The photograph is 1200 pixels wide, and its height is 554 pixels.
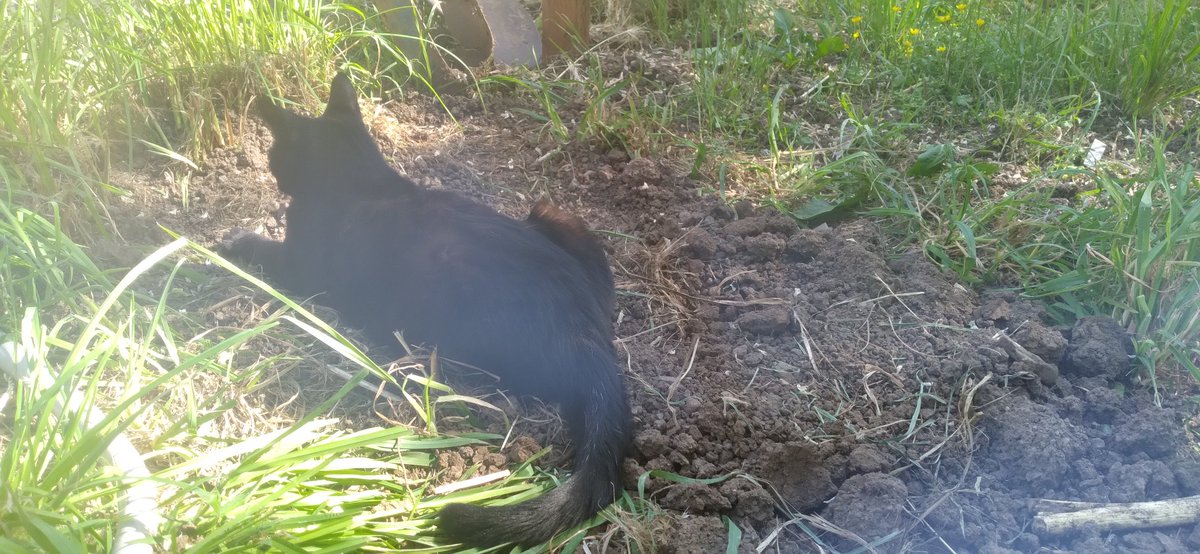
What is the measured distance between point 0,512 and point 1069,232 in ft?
9.37

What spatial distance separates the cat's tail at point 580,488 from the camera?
164 centimetres

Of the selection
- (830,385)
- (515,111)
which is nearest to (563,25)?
(515,111)

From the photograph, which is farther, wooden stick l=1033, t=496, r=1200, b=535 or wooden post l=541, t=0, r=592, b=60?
wooden post l=541, t=0, r=592, b=60

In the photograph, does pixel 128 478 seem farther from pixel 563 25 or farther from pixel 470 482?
pixel 563 25

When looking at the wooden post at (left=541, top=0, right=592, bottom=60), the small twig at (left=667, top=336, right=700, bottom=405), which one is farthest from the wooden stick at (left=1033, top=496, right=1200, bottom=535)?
Result: the wooden post at (left=541, top=0, right=592, bottom=60)

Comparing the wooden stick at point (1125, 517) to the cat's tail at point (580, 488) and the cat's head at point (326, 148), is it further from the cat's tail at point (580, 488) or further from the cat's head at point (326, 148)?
the cat's head at point (326, 148)

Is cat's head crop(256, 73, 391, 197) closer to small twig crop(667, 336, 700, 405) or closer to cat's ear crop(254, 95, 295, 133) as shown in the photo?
cat's ear crop(254, 95, 295, 133)

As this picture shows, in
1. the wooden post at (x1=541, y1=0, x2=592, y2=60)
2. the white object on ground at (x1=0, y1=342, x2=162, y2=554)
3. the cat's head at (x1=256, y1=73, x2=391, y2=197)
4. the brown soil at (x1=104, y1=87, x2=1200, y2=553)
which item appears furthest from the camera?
the wooden post at (x1=541, y1=0, x2=592, y2=60)

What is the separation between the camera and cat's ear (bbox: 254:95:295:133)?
2754mm

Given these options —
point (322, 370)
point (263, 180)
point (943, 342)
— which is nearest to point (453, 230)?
point (322, 370)

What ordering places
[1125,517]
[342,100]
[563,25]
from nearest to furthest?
[1125,517] → [342,100] → [563,25]

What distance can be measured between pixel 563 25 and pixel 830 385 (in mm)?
2267

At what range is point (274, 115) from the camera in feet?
9.04

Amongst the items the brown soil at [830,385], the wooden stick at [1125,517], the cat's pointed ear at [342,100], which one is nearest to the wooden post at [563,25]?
the brown soil at [830,385]
